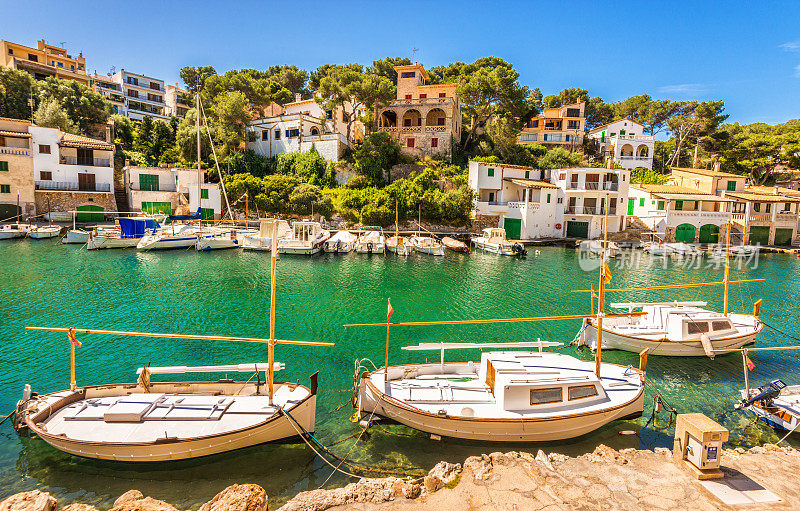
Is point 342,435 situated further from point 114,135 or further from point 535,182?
point 114,135

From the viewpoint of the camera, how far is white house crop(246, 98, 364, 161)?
56812mm

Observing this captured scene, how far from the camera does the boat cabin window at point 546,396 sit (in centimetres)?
1166

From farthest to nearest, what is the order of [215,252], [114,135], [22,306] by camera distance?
1. [114,135]
2. [215,252]
3. [22,306]

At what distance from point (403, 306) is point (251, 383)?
13.0 m

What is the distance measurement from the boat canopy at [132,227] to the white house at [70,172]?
554 inches

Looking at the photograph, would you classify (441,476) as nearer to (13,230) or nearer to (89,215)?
(13,230)

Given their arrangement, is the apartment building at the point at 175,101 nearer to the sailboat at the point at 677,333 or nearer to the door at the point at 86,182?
the door at the point at 86,182

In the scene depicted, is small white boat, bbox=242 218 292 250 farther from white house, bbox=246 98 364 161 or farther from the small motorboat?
white house, bbox=246 98 364 161

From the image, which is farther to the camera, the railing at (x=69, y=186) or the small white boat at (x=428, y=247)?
the railing at (x=69, y=186)

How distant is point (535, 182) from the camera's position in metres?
53.1

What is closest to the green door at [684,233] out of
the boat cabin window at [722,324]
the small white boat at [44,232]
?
the boat cabin window at [722,324]

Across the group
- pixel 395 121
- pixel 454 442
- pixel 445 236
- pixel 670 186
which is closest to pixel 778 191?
pixel 670 186

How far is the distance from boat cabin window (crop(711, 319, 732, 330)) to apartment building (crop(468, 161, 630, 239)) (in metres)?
33.2

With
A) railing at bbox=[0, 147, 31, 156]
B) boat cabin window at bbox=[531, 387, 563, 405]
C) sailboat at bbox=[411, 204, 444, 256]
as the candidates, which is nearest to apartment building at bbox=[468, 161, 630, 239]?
sailboat at bbox=[411, 204, 444, 256]
